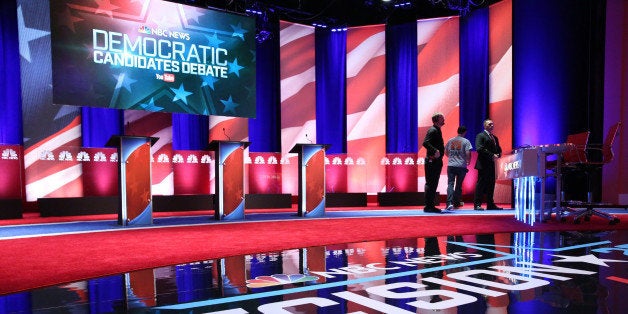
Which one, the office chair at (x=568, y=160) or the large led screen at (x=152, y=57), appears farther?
the large led screen at (x=152, y=57)

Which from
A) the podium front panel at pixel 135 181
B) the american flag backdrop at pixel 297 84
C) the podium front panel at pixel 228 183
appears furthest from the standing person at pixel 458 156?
the podium front panel at pixel 135 181

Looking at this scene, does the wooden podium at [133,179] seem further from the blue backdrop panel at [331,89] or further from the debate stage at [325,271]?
the blue backdrop panel at [331,89]

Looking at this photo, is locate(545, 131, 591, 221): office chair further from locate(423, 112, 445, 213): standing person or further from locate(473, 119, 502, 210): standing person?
locate(423, 112, 445, 213): standing person

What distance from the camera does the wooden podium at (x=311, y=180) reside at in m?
6.17

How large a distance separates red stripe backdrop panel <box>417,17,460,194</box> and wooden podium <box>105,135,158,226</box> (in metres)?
5.92

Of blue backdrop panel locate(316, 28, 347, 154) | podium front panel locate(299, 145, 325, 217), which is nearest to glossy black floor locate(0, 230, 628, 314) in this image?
podium front panel locate(299, 145, 325, 217)

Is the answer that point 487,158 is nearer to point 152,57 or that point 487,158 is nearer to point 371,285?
point 371,285

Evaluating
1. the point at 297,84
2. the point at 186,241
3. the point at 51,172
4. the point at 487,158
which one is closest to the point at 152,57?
the point at 51,172

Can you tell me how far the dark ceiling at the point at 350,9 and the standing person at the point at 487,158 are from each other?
3.46 m

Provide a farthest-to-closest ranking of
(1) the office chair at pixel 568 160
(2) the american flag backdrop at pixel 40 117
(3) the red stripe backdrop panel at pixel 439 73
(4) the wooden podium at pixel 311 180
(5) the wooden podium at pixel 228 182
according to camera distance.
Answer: (3) the red stripe backdrop panel at pixel 439 73, (2) the american flag backdrop at pixel 40 117, (4) the wooden podium at pixel 311 180, (5) the wooden podium at pixel 228 182, (1) the office chair at pixel 568 160

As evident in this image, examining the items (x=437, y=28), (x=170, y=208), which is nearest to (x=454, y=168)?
(x=437, y=28)

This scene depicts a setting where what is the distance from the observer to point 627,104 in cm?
729

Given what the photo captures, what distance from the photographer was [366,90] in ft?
32.8

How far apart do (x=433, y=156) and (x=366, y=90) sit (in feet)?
13.5
